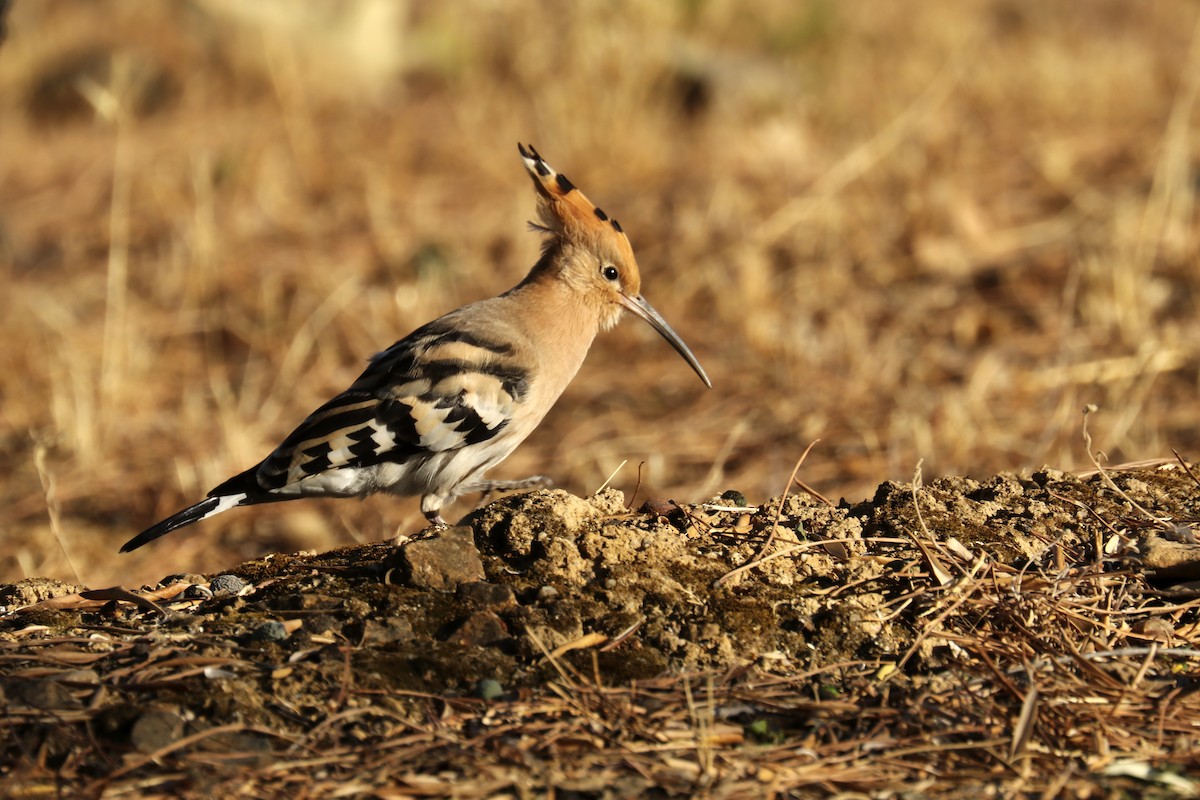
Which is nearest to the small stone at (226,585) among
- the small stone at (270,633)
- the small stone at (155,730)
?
the small stone at (270,633)

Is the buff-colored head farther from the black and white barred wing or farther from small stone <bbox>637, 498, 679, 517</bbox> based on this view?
small stone <bbox>637, 498, 679, 517</bbox>

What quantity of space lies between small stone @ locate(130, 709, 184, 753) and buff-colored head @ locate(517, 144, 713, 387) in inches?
88.5

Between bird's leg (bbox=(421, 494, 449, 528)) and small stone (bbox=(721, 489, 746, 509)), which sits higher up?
bird's leg (bbox=(421, 494, 449, 528))

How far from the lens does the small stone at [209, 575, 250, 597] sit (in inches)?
114

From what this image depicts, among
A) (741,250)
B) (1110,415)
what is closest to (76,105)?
(741,250)

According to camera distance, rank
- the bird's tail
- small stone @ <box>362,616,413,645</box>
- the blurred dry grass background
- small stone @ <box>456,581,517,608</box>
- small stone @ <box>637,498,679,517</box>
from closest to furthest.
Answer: small stone @ <box>362,616,413,645</box>
small stone @ <box>456,581,517,608</box>
small stone @ <box>637,498,679,517</box>
the bird's tail
the blurred dry grass background

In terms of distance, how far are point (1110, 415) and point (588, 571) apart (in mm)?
3296

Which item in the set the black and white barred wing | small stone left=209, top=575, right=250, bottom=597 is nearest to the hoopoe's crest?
the black and white barred wing

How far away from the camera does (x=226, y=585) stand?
9.55 ft

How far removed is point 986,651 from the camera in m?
2.51

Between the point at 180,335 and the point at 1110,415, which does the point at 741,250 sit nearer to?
the point at 1110,415

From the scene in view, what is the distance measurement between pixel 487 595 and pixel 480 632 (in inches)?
5.5

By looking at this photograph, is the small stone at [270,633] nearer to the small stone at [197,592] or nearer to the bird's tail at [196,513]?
the small stone at [197,592]

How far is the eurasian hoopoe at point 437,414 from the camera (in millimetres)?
3736
